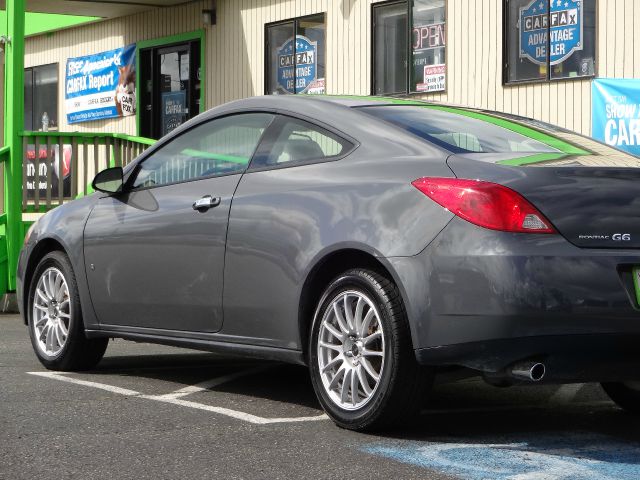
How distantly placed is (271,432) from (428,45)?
11.2 metres

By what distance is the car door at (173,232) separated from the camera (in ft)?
21.3

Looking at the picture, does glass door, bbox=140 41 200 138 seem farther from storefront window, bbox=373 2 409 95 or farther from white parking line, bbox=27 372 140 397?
white parking line, bbox=27 372 140 397

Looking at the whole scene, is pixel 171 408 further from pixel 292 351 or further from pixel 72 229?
pixel 72 229

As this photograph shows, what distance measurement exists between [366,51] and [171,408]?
37.6ft

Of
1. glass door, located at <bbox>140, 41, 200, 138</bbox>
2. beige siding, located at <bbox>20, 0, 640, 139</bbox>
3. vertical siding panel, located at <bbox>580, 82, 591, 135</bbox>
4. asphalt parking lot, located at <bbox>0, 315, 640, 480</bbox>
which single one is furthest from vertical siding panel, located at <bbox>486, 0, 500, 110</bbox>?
asphalt parking lot, located at <bbox>0, 315, 640, 480</bbox>

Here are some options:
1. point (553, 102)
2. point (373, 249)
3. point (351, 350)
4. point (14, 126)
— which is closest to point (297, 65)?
point (553, 102)

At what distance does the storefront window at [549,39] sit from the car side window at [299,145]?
27.1ft

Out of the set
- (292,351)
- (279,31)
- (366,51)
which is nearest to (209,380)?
(292,351)

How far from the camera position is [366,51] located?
17203 mm

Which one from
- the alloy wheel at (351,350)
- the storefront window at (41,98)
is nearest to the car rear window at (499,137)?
the alloy wheel at (351,350)

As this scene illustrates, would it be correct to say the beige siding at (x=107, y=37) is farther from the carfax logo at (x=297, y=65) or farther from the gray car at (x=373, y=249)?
the gray car at (x=373, y=249)

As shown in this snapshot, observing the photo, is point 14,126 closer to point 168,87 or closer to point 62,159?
point 62,159

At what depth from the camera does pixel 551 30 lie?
1455 centimetres

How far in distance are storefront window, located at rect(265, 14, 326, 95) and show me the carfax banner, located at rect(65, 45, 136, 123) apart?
399 centimetres
